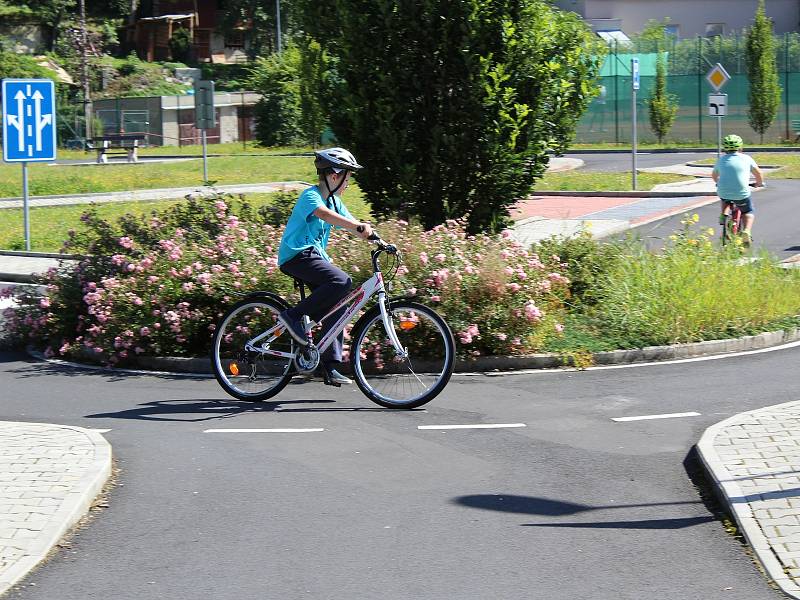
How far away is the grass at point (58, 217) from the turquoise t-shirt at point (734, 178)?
268 inches

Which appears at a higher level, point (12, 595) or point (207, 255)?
point (207, 255)

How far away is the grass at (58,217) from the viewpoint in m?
22.2

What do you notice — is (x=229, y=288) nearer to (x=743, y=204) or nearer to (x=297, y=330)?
(x=297, y=330)

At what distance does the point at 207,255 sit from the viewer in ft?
37.5

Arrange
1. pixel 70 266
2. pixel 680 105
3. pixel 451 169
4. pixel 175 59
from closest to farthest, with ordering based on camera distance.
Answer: pixel 70 266, pixel 451 169, pixel 680 105, pixel 175 59

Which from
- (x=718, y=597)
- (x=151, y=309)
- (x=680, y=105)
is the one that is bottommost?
(x=718, y=597)

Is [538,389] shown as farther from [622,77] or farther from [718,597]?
[622,77]

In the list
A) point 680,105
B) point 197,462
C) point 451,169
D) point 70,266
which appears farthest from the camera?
point 680,105

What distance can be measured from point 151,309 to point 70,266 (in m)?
1.72

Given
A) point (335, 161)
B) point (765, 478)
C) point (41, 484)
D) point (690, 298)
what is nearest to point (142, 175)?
point (690, 298)

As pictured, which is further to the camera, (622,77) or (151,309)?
(622,77)

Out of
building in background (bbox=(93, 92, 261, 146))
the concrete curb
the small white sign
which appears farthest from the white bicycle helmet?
building in background (bbox=(93, 92, 261, 146))

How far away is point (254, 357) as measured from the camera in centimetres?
942

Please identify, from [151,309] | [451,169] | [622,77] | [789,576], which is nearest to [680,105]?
[622,77]
